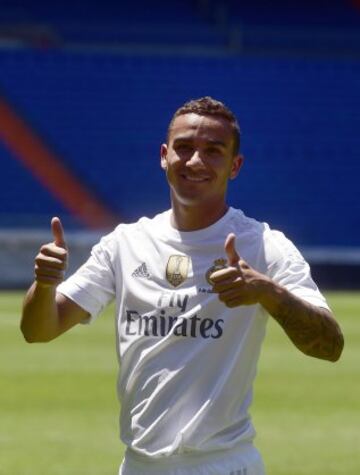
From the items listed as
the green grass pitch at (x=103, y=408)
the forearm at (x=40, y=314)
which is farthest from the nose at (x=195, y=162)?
the green grass pitch at (x=103, y=408)

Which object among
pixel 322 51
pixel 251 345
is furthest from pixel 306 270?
pixel 322 51

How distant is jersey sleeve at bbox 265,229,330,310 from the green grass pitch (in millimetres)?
3747

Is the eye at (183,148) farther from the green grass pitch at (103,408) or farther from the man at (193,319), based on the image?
the green grass pitch at (103,408)

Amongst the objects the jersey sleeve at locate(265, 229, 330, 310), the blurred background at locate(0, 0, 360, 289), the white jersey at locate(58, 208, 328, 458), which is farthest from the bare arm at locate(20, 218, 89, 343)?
the blurred background at locate(0, 0, 360, 289)

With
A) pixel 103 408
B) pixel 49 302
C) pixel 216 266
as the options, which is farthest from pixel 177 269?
pixel 103 408

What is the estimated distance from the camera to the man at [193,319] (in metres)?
4.08

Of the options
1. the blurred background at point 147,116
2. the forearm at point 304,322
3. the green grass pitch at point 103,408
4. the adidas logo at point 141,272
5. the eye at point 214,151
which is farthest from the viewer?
the blurred background at point 147,116

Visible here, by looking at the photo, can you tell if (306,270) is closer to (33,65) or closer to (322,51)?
(33,65)

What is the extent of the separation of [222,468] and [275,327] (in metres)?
11.6

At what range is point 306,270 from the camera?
412 centimetres

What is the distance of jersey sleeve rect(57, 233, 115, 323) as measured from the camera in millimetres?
4316

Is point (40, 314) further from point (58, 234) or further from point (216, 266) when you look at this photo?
point (216, 266)

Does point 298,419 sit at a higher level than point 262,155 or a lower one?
lower

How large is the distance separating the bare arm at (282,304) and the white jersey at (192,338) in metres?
0.09
